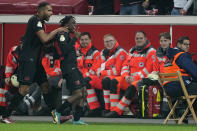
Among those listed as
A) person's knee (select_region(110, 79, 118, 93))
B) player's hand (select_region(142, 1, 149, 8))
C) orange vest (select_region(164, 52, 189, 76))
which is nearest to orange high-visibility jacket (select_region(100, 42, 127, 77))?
person's knee (select_region(110, 79, 118, 93))

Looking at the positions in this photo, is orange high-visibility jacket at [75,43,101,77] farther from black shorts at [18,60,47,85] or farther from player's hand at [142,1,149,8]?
black shorts at [18,60,47,85]

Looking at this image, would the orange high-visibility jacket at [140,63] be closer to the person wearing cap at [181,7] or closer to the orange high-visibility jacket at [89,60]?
the orange high-visibility jacket at [89,60]

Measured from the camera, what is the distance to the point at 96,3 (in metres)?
17.7

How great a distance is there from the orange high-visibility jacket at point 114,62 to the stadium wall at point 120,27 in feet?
2.90

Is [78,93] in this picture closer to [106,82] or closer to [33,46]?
Answer: [33,46]

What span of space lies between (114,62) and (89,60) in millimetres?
632

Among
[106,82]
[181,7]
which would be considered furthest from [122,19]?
[106,82]

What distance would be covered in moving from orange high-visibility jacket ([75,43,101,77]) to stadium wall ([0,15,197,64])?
2.27ft

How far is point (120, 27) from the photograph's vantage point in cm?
1670

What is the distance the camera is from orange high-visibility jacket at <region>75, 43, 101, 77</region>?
16.0 meters

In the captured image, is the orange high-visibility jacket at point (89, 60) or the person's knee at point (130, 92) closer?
the person's knee at point (130, 92)

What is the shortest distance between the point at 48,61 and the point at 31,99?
966mm

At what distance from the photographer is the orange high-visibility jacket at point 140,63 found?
15070 millimetres

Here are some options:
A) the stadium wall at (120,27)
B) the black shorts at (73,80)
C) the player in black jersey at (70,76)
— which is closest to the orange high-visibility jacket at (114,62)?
the stadium wall at (120,27)
